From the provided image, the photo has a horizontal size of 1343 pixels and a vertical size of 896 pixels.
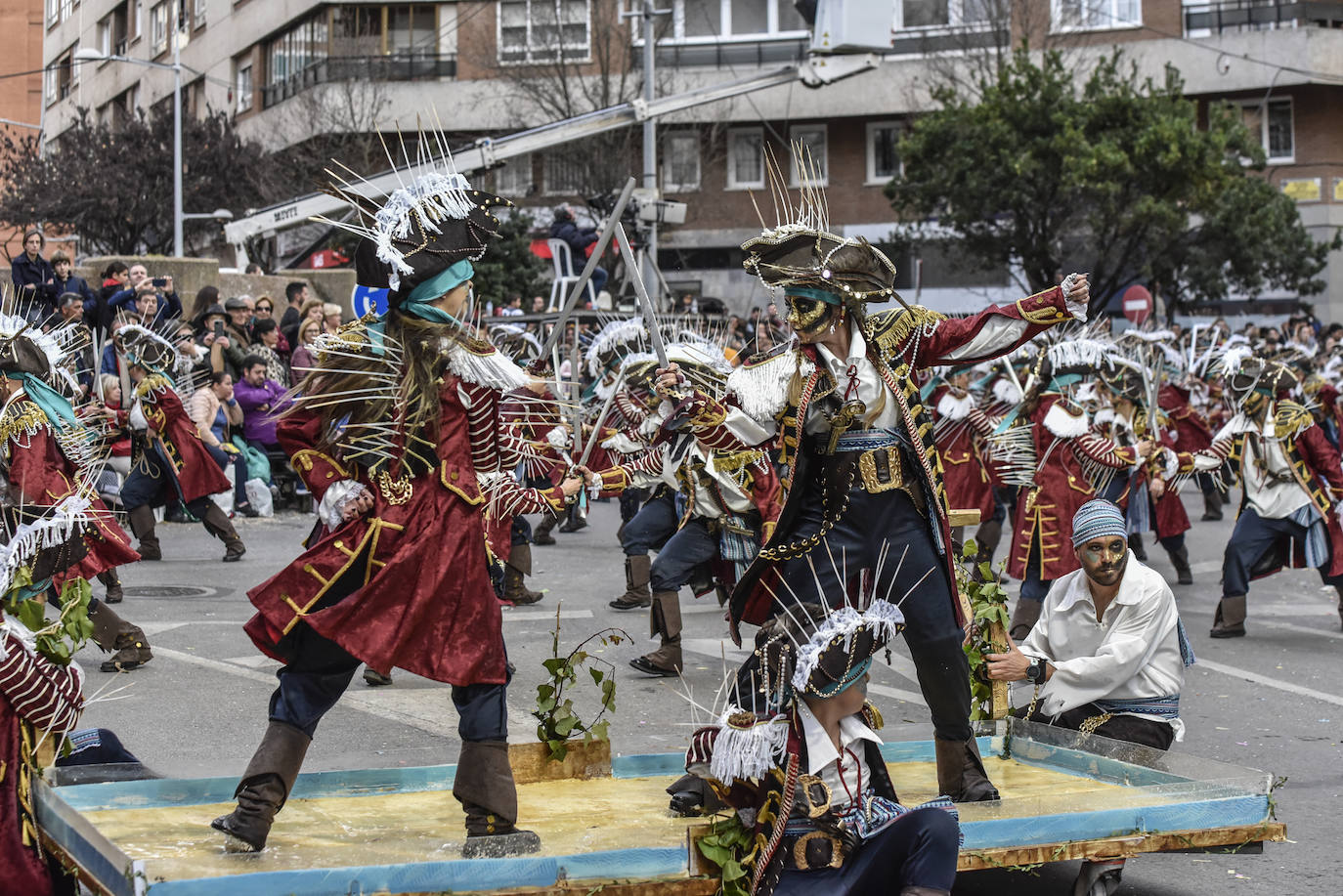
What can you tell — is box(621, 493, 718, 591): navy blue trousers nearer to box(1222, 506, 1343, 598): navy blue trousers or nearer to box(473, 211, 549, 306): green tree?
box(1222, 506, 1343, 598): navy blue trousers

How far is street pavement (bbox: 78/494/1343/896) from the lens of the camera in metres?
6.12

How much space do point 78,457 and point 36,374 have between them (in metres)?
0.62

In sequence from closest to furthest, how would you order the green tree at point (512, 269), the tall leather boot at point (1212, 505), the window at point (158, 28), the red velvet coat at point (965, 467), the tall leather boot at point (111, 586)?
the tall leather boot at point (111, 586), the red velvet coat at point (965, 467), the tall leather boot at point (1212, 505), the green tree at point (512, 269), the window at point (158, 28)

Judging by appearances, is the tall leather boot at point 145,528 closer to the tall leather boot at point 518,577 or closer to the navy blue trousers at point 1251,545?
the tall leather boot at point 518,577

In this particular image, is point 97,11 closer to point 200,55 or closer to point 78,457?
point 200,55

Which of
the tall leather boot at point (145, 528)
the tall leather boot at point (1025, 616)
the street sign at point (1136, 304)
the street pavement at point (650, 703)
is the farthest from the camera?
the street sign at point (1136, 304)

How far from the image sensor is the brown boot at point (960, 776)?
221 inches

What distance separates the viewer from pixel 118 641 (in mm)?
8852

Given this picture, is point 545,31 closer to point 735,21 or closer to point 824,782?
point 735,21

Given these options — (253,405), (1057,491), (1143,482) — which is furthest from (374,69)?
(1057,491)

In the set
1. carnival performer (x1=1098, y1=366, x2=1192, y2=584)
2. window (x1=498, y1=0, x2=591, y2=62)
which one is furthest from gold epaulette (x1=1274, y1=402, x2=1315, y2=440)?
window (x1=498, y1=0, x2=591, y2=62)

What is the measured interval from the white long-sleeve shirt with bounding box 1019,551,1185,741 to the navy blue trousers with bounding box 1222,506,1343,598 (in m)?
4.92

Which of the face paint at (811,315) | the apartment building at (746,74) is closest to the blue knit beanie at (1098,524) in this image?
the face paint at (811,315)

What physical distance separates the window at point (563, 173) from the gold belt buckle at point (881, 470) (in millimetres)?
30483
